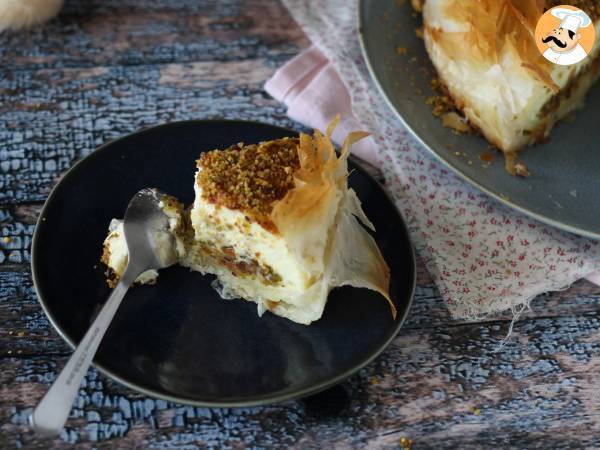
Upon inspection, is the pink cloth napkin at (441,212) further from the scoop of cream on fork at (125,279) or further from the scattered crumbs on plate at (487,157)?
the scoop of cream on fork at (125,279)

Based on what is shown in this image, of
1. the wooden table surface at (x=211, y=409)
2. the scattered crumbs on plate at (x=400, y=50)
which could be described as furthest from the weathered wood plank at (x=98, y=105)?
the scattered crumbs on plate at (x=400, y=50)

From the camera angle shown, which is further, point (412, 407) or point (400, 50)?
point (400, 50)

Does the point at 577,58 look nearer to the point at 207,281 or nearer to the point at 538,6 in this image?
the point at 538,6

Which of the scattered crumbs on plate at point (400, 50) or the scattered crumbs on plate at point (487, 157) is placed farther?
the scattered crumbs on plate at point (400, 50)

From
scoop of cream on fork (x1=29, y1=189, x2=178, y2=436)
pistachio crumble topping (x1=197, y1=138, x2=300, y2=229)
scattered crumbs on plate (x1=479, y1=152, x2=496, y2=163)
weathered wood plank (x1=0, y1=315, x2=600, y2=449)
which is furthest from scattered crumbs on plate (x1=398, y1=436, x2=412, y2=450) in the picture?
scattered crumbs on plate (x1=479, y1=152, x2=496, y2=163)

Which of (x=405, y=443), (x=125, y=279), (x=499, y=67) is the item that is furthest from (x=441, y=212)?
(x=125, y=279)

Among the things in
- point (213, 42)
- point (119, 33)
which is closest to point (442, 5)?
point (213, 42)

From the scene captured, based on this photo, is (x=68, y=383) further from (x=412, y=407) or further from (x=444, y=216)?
(x=444, y=216)
